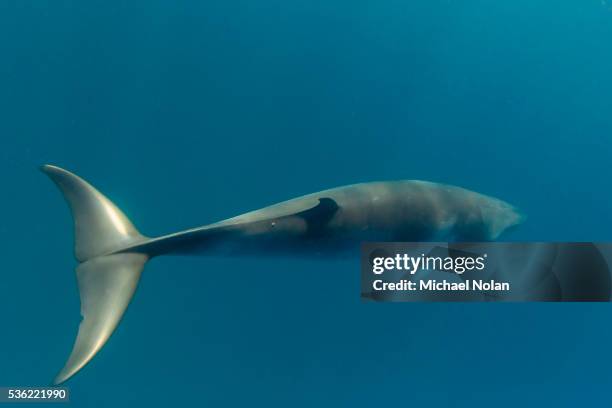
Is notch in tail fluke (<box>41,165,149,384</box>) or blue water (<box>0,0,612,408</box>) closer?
notch in tail fluke (<box>41,165,149,384</box>)

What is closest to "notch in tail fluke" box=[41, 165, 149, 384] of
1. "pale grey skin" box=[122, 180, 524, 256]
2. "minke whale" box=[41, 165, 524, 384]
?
"minke whale" box=[41, 165, 524, 384]

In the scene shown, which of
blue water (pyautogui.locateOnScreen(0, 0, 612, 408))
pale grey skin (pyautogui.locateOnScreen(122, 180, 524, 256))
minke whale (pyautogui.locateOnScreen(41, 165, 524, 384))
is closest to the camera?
minke whale (pyautogui.locateOnScreen(41, 165, 524, 384))

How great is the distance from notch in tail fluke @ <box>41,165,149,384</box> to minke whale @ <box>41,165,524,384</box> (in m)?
0.01

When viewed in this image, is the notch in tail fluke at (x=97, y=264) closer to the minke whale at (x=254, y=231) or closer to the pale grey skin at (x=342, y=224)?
the minke whale at (x=254, y=231)

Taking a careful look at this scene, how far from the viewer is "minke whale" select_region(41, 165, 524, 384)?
598cm

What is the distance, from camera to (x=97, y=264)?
6219 millimetres

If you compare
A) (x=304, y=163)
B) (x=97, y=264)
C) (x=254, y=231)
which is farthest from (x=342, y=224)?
(x=304, y=163)

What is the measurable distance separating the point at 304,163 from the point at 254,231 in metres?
5.20

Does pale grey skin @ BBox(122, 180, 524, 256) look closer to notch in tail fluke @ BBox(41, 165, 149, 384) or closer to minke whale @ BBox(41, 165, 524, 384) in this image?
minke whale @ BBox(41, 165, 524, 384)

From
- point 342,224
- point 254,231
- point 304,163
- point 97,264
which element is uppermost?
point 304,163

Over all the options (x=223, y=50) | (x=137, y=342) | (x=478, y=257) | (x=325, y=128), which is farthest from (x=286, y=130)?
(x=478, y=257)

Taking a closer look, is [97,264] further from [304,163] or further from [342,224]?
[304,163]

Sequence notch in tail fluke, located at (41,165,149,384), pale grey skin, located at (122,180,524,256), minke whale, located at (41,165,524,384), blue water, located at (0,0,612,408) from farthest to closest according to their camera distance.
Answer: blue water, located at (0,0,612,408)
pale grey skin, located at (122,180,524,256)
minke whale, located at (41,165,524,384)
notch in tail fluke, located at (41,165,149,384)

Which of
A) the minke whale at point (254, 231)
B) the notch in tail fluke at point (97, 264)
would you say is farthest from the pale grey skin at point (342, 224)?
the notch in tail fluke at point (97, 264)
